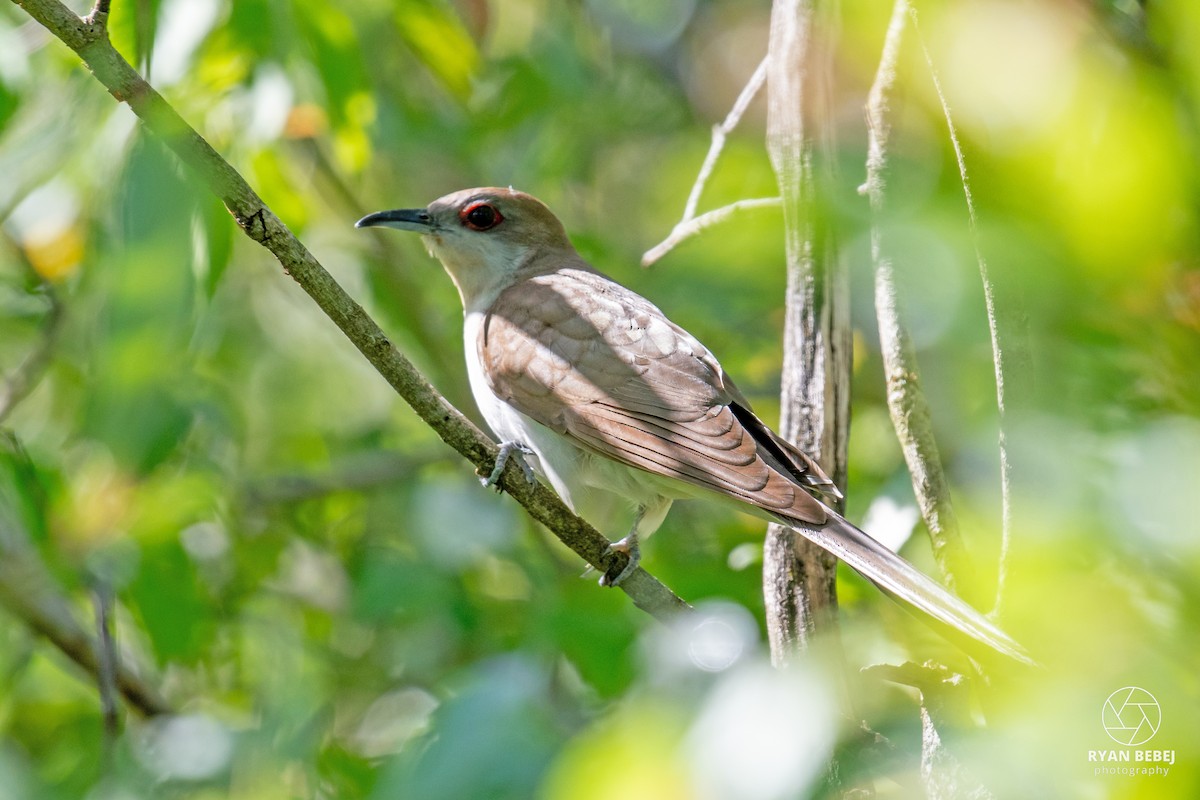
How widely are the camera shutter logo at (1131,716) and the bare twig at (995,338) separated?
0.17 metres

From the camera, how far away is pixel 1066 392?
56.4 inches

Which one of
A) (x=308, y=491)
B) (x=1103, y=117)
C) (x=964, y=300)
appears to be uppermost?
(x=1103, y=117)

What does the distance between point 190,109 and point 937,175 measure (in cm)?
276

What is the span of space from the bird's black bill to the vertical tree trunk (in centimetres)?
184

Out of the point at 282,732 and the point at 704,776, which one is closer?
the point at 704,776

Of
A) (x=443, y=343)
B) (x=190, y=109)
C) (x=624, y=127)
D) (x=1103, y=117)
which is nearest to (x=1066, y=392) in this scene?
(x=1103, y=117)

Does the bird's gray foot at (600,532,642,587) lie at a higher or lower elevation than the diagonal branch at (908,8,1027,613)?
lower

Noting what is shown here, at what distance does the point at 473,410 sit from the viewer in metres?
6.00

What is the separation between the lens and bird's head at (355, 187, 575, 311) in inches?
199

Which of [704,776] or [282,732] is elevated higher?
[704,776]

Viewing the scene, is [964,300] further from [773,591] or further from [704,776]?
[773,591]

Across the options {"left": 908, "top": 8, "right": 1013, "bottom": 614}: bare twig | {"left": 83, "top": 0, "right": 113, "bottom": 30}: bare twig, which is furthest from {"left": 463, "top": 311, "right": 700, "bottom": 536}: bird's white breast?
{"left": 83, "top": 0, "right": 113, "bottom": 30}: bare twig

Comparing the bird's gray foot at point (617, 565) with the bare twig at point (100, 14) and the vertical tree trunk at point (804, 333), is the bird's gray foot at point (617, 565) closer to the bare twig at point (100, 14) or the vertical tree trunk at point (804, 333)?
the vertical tree trunk at point (804, 333)

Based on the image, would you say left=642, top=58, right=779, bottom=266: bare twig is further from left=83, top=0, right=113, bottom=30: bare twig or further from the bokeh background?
left=83, top=0, right=113, bottom=30: bare twig
